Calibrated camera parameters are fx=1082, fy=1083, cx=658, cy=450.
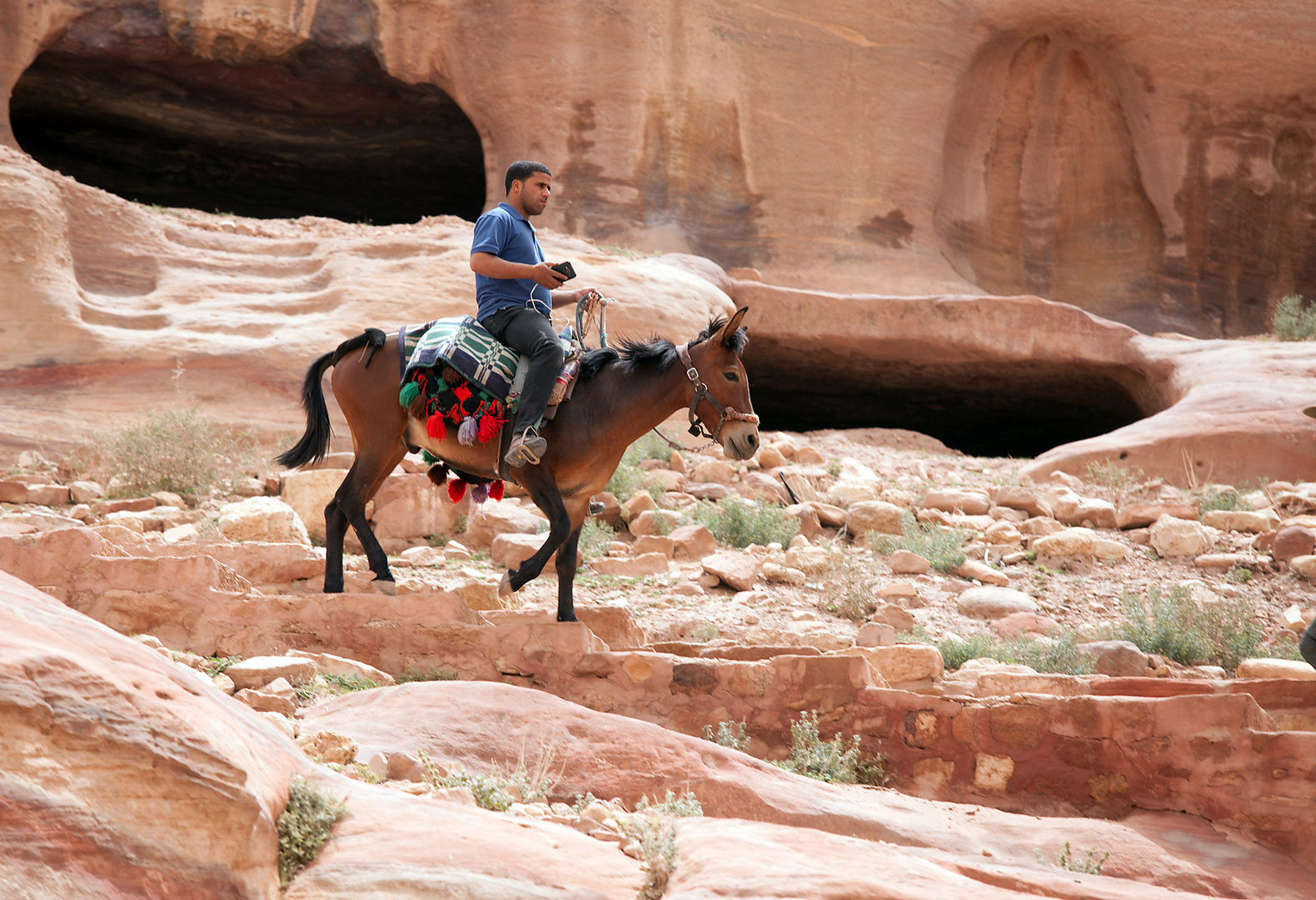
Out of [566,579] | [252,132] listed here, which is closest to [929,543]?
[566,579]

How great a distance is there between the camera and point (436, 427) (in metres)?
6.13

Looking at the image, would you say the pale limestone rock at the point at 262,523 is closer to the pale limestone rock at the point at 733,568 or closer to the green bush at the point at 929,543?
the pale limestone rock at the point at 733,568

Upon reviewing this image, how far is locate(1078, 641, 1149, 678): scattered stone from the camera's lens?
6629 millimetres

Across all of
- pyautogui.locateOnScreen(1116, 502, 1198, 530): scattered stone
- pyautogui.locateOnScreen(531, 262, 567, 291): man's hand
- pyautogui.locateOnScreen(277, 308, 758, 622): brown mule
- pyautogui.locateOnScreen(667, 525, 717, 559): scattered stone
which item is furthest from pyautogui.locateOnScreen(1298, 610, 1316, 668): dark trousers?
pyautogui.locateOnScreen(1116, 502, 1198, 530): scattered stone

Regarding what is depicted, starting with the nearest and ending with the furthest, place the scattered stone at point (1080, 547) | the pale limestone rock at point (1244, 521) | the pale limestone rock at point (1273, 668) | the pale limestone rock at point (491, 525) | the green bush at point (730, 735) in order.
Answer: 1. the green bush at point (730, 735)
2. the pale limestone rock at point (1273, 668)
3. the pale limestone rock at point (491, 525)
4. the scattered stone at point (1080, 547)
5. the pale limestone rock at point (1244, 521)

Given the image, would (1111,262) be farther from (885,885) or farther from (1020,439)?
(885,885)

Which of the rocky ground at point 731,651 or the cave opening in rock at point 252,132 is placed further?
the cave opening in rock at point 252,132

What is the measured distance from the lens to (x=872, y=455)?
1334 centimetres

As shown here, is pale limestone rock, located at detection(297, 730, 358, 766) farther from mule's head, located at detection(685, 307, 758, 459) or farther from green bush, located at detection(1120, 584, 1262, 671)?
green bush, located at detection(1120, 584, 1262, 671)

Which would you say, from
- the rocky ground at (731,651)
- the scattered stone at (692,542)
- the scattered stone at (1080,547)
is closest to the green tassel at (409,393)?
the rocky ground at (731,651)

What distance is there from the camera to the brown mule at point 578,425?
240 inches

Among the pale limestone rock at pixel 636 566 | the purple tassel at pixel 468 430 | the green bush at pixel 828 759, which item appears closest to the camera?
the green bush at pixel 828 759

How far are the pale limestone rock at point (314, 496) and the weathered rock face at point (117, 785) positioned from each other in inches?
260

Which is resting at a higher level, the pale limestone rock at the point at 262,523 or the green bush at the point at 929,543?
the green bush at the point at 929,543
